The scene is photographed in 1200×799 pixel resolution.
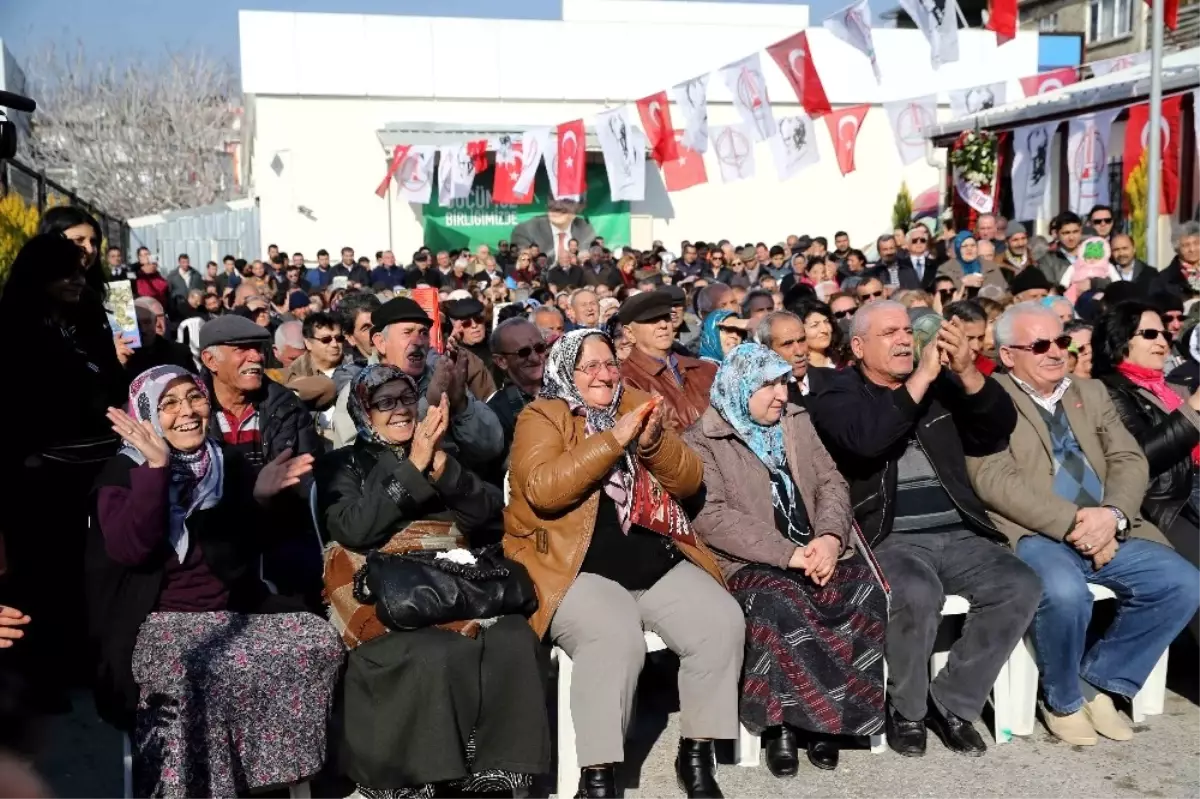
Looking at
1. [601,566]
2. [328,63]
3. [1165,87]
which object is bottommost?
[601,566]

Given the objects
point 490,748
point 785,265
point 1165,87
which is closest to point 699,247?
point 785,265

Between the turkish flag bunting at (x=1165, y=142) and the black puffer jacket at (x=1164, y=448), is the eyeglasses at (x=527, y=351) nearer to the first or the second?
the black puffer jacket at (x=1164, y=448)

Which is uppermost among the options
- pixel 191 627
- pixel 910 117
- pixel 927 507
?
pixel 910 117

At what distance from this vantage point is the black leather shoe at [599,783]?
3805mm

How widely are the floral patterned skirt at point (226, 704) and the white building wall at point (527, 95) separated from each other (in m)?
19.4

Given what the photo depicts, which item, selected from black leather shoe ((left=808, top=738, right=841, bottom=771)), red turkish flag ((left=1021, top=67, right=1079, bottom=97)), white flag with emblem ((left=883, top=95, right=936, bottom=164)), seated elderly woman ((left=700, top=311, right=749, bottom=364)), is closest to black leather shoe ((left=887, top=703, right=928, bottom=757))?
black leather shoe ((left=808, top=738, right=841, bottom=771))

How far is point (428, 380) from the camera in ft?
17.2

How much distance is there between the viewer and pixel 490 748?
3807 millimetres

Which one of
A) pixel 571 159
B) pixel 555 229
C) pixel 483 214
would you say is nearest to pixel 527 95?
pixel 483 214

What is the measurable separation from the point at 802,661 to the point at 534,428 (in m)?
1.25

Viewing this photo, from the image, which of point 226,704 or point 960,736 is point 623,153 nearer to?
point 960,736

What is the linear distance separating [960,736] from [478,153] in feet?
58.4

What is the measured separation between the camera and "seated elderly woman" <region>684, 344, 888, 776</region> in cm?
420

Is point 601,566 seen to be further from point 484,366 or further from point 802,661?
point 484,366
